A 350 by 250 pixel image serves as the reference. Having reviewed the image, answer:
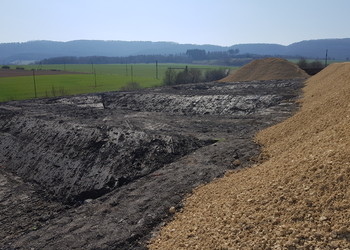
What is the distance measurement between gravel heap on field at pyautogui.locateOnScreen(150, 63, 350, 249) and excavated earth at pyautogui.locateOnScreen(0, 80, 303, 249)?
968 millimetres

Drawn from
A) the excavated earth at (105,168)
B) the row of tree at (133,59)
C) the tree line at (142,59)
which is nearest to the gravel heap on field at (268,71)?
the excavated earth at (105,168)

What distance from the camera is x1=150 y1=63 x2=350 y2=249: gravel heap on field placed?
4977 millimetres

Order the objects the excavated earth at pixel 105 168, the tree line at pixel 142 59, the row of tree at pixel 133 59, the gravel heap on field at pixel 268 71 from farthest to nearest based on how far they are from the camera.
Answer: the row of tree at pixel 133 59 < the tree line at pixel 142 59 < the gravel heap on field at pixel 268 71 < the excavated earth at pixel 105 168

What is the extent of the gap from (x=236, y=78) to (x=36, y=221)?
3282 cm

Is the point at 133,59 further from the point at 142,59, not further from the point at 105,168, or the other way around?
the point at 105,168

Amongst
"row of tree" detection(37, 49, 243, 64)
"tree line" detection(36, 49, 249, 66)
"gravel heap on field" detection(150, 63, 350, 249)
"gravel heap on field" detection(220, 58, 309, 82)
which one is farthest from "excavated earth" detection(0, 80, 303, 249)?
"row of tree" detection(37, 49, 243, 64)

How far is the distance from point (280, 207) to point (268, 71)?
115ft

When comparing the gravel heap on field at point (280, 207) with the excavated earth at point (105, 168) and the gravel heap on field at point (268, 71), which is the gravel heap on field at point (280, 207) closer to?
the excavated earth at point (105, 168)

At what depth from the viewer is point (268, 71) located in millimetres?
38625

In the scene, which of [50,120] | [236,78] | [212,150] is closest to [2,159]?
[50,120]

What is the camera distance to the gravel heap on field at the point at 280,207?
4.98 m

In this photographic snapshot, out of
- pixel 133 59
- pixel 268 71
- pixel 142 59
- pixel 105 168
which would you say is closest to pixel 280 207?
pixel 105 168

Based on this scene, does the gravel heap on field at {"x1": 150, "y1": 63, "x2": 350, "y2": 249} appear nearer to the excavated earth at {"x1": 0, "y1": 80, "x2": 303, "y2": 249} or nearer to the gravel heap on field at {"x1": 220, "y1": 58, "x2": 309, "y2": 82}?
the excavated earth at {"x1": 0, "y1": 80, "x2": 303, "y2": 249}

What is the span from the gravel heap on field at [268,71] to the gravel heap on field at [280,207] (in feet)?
101
